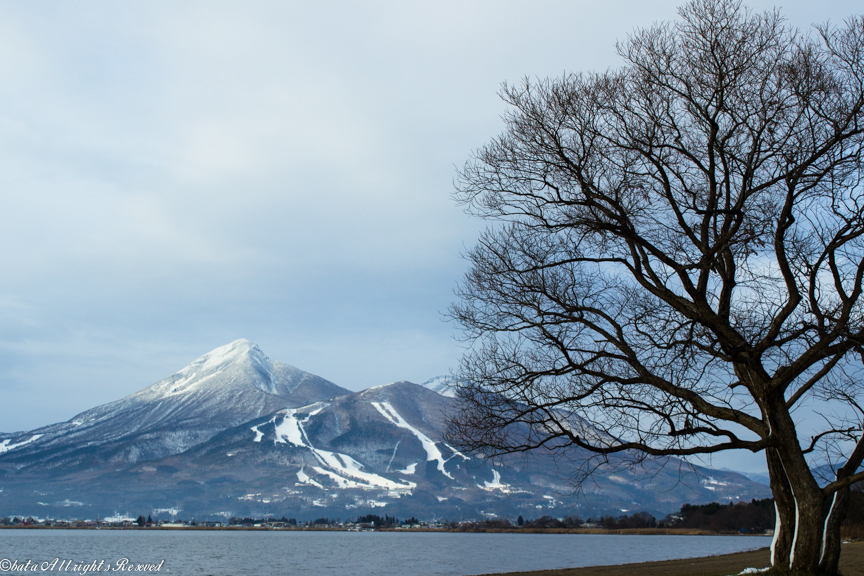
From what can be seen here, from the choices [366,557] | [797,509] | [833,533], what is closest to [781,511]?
[797,509]

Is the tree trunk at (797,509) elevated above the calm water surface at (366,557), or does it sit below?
above

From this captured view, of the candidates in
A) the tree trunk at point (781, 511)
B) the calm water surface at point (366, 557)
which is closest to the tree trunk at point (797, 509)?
the tree trunk at point (781, 511)

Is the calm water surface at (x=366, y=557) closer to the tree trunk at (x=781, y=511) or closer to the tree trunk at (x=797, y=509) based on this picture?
the tree trunk at (x=781, y=511)

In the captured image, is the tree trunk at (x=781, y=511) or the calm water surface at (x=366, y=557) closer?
the tree trunk at (x=781, y=511)

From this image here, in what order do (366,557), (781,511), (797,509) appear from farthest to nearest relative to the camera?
1. (366,557)
2. (781,511)
3. (797,509)

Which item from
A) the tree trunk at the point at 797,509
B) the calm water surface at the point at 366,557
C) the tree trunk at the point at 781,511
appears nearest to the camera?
the tree trunk at the point at 797,509

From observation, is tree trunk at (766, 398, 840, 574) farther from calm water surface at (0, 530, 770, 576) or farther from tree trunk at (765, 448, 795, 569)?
calm water surface at (0, 530, 770, 576)

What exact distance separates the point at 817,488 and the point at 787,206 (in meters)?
4.51

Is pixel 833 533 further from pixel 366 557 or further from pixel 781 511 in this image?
pixel 366 557

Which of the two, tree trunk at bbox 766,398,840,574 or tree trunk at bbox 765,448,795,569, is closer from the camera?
tree trunk at bbox 766,398,840,574

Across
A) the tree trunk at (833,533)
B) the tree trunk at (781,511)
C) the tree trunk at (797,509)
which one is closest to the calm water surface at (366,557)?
the tree trunk at (781,511)

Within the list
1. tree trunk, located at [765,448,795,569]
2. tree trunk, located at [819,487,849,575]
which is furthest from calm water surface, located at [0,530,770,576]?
tree trunk, located at [819,487,849,575]

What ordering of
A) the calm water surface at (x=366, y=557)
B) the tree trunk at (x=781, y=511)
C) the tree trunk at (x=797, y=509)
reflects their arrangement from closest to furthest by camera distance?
the tree trunk at (x=797, y=509) < the tree trunk at (x=781, y=511) < the calm water surface at (x=366, y=557)

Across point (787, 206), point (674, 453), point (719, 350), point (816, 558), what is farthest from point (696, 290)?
point (816, 558)
